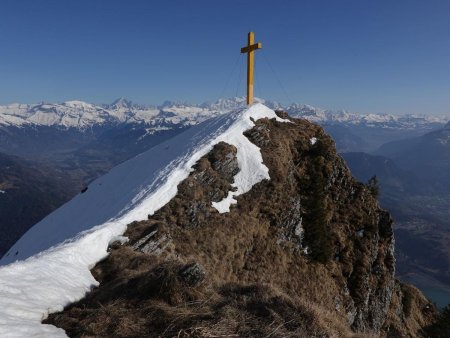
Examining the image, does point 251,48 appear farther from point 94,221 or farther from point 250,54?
point 94,221

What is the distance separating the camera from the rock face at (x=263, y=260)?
9.94 metres

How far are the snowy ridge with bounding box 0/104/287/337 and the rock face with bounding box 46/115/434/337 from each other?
77 cm

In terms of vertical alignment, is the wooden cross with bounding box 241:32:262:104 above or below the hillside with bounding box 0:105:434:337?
above

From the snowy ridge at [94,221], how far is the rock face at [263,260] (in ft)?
2.51

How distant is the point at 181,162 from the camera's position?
32469mm

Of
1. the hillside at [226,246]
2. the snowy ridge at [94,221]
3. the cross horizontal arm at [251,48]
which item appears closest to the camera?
the hillside at [226,246]

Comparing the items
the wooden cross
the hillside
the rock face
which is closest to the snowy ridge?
the hillside

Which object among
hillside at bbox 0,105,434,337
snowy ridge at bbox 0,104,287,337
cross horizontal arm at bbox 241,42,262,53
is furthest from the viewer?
cross horizontal arm at bbox 241,42,262,53

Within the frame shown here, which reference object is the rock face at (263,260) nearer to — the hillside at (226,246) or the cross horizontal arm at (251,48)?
the hillside at (226,246)

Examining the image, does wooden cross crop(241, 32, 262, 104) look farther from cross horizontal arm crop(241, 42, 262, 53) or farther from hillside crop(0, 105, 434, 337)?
hillside crop(0, 105, 434, 337)

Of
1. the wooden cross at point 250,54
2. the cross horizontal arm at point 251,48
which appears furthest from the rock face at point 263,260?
the cross horizontal arm at point 251,48

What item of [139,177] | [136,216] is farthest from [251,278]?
[139,177]

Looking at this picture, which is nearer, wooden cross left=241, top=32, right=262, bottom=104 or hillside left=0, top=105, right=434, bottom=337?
hillside left=0, top=105, right=434, bottom=337

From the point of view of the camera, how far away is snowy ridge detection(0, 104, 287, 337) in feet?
40.7
